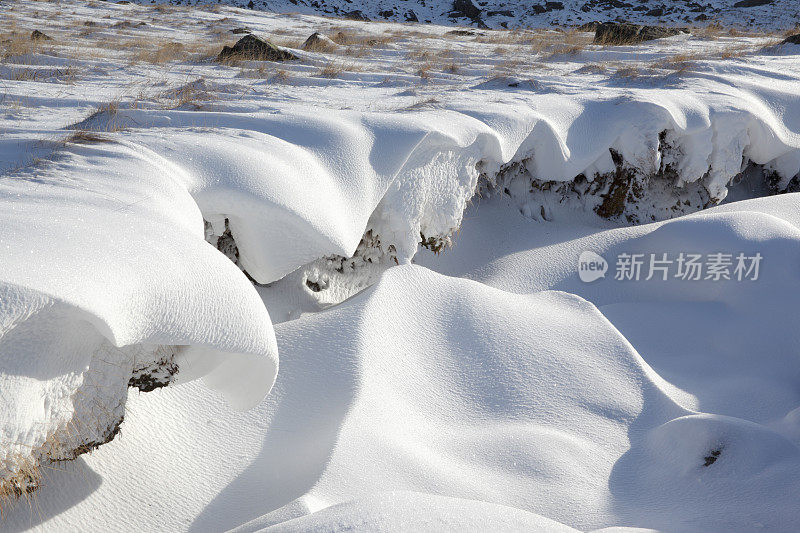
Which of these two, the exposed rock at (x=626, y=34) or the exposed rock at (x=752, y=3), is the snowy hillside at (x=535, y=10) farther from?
the exposed rock at (x=626, y=34)

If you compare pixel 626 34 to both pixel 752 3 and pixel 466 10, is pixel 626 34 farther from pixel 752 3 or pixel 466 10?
pixel 466 10

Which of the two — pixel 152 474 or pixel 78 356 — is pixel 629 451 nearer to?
pixel 152 474

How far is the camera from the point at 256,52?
7.02m

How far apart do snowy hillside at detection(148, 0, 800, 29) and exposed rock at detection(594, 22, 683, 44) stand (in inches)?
446

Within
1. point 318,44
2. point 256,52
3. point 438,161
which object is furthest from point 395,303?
point 318,44

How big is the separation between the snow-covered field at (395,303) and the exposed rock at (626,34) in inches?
136

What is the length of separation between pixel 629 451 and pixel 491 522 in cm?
139

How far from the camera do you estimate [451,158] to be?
4.15 metres

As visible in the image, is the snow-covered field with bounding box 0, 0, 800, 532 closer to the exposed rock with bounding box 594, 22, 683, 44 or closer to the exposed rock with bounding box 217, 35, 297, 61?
the exposed rock with bounding box 217, 35, 297, 61

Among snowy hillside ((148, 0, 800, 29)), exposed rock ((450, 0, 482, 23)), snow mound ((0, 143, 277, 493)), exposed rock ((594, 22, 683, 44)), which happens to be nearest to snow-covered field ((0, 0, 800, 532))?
snow mound ((0, 143, 277, 493))

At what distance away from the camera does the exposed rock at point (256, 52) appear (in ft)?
22.7

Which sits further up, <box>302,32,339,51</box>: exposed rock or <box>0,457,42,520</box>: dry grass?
<box>302,32,339,51</box>: exposed rock

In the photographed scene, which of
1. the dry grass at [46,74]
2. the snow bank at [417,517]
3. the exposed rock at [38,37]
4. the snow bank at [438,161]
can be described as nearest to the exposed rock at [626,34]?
the snow bank at [438,161]

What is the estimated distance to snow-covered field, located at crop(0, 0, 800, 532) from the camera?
79.9 inches
